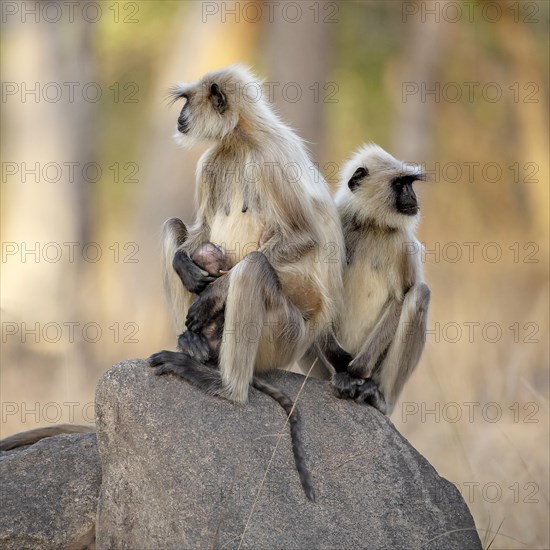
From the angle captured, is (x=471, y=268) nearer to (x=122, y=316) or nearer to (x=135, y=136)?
(x=122, y=316)

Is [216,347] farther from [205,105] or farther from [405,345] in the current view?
[205,105]

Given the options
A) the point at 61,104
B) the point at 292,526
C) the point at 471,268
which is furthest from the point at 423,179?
the point at 61,104

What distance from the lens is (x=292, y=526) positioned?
12.2 feet

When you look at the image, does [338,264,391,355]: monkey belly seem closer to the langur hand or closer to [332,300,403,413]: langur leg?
[332,300,403,413]: langur leg

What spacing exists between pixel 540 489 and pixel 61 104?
8360 mm

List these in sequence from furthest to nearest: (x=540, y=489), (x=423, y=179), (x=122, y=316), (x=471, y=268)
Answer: (x=471, y=268) < (x=122, y=316) < (x=540, y=489) < (x=423, y=179)

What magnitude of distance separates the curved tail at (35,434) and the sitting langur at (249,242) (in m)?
0.69

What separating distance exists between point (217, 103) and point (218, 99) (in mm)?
21

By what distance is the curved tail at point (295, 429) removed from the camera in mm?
3865

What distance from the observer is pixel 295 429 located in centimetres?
402

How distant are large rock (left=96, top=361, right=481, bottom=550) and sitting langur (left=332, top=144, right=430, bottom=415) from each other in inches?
26.7

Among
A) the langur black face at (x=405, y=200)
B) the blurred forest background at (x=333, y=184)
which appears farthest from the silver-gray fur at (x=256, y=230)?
the blurred forest background at (x=333, y=184)

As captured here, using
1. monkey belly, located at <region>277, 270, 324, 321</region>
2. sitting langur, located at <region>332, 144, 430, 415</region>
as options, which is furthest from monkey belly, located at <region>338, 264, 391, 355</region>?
monkey belly, located at <region>277, 270, 324, 321</region>

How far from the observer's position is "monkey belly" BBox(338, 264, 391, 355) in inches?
187
